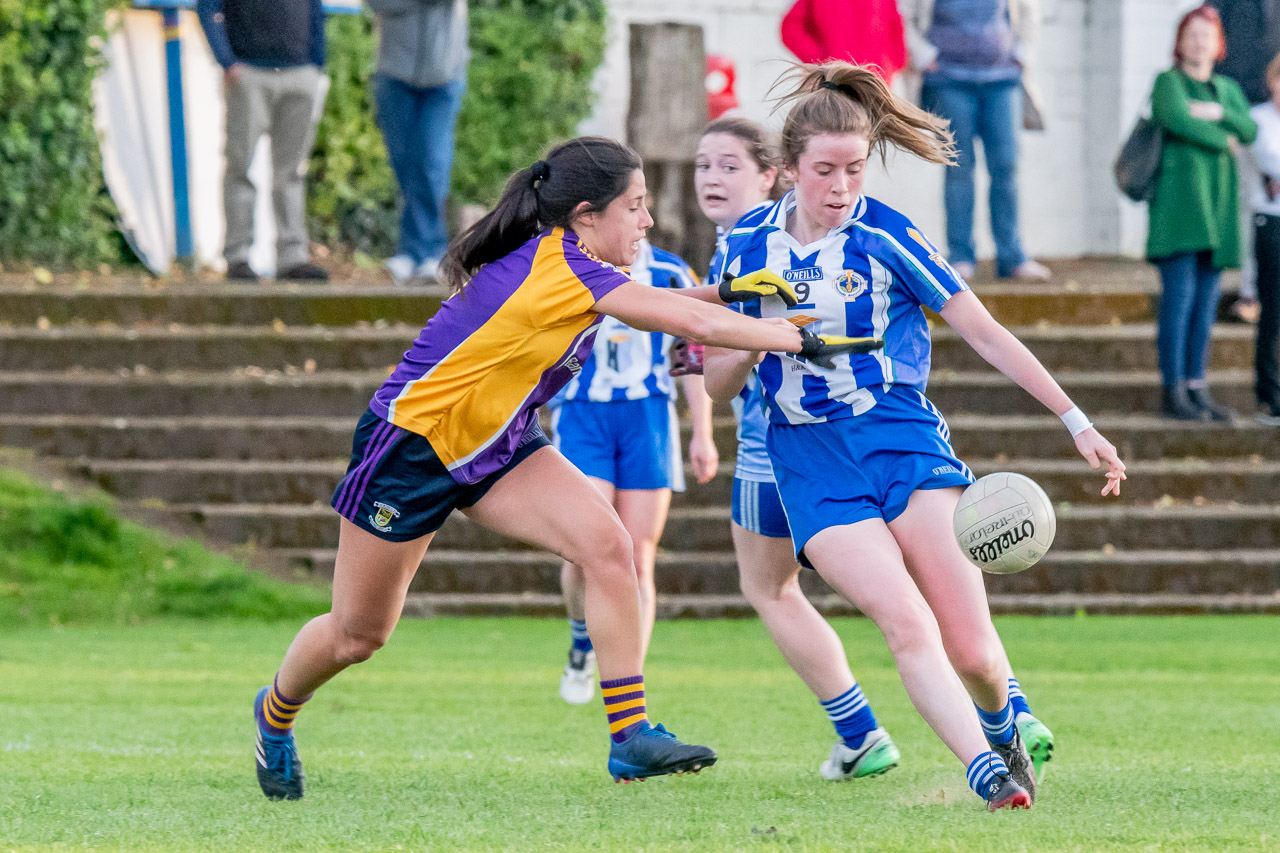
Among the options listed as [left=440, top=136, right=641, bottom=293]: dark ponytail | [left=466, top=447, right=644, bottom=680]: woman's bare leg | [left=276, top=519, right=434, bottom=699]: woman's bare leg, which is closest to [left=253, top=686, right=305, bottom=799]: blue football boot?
[left=276, top=519, right=434, bottom=699]: woman's bare leg

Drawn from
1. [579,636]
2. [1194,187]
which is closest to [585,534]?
[579,636]

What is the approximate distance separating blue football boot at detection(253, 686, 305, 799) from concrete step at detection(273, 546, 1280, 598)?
494 cm

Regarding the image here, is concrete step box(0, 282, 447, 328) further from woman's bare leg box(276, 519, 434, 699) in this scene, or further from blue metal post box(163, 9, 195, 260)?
woman's bare leg box(276, 519, 434, 699)

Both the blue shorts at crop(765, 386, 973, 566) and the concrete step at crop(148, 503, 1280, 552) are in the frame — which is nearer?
the blue shorts at crop(765, 386, 973, 566)

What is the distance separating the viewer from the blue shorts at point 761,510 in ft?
17.1

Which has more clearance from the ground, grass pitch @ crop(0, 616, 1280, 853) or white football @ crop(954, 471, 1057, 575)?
white football @ crop(954, 471, 1057, 575)

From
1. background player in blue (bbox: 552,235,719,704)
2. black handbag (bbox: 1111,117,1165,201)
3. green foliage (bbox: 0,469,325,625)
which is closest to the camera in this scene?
background player in blue (bbox: 552,235,719,704)

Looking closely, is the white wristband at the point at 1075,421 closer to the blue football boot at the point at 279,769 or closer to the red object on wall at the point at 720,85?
the blue football boot at the point at 279,769

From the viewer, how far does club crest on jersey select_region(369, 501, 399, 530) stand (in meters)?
4.49

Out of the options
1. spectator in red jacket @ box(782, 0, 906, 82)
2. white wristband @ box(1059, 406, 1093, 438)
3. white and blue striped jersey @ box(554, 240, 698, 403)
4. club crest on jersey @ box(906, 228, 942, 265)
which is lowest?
white and blue striped jersey @ box(554, 240, 698, 403)

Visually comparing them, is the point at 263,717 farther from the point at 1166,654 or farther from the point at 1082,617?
the point at 1082,617

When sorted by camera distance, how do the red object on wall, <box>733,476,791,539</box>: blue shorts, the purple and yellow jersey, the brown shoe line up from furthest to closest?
1. the red object on wall
2. the brown shoe
3. <box>733,476,791,539</box>: blue shorts
4. the purple and yellow jersey

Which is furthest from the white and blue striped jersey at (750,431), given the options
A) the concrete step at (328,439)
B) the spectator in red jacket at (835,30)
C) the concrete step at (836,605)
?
the spectator in red jacket at (835,30)

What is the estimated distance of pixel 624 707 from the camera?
4.57 meters
